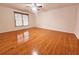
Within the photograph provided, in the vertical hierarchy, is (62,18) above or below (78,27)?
above

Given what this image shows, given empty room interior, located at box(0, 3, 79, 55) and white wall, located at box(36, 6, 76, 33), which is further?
white wall, located at box(36, 6, 76, 33)

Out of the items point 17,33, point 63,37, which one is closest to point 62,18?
point 63,37

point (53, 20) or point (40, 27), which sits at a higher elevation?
point (53, 20)

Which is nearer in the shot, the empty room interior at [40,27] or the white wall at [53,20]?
the empty room interior at [40,27]

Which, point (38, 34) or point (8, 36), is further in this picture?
point (38, 34)

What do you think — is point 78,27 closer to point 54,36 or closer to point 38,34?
point 54,36

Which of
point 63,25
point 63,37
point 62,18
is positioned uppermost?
point 62,18

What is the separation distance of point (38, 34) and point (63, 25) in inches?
45.2

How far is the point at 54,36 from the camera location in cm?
384

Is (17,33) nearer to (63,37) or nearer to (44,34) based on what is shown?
(44,34)

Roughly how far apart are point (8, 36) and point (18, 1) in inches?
111
